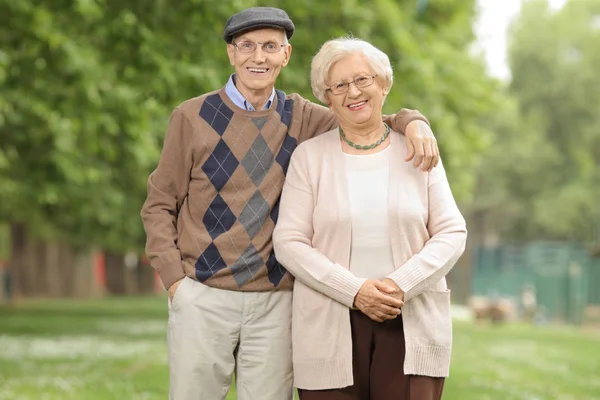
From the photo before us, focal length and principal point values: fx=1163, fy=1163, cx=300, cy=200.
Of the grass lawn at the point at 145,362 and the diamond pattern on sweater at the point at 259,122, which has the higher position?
the diamond pattern on sweater at the point at 259,122

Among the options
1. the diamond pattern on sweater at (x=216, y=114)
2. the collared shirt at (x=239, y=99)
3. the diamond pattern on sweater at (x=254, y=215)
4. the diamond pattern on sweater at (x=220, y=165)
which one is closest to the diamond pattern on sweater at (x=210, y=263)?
the diamond pattern on sweater at (x=254, y=215)

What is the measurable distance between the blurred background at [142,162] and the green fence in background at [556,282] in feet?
0.19

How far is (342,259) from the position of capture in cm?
472

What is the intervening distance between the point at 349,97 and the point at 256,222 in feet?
2.16

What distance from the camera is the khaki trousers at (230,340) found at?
194 inches

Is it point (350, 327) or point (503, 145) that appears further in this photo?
point (503, 145)

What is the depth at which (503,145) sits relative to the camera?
50969mm

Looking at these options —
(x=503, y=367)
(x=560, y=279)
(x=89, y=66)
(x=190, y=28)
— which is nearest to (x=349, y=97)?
(x=190, y=28)

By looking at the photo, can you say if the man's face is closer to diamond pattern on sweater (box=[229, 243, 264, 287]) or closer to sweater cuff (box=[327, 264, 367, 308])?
diamond pattern on sweater (box=[229, 243, 264, 287])

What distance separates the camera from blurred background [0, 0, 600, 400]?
11.2 m

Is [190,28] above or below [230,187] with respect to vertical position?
above

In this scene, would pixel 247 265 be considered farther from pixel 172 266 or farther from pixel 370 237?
pixel 370 237

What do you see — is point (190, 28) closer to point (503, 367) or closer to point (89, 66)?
point (89, 66)

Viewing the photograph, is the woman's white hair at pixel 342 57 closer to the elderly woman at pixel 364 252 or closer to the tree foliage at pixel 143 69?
the elderly woman at pixel 364 252
